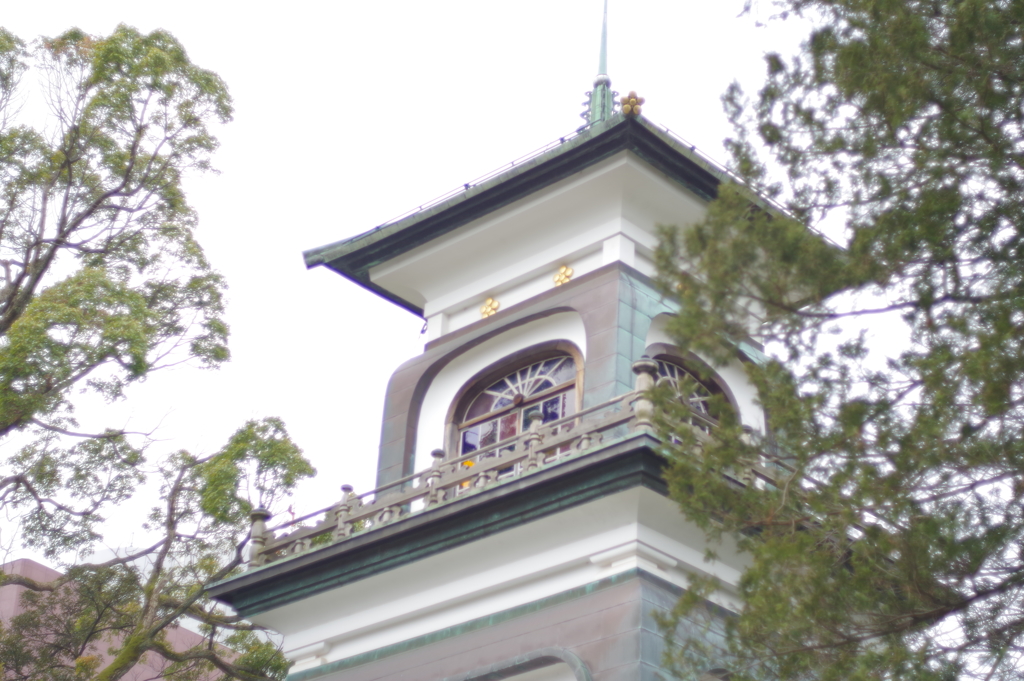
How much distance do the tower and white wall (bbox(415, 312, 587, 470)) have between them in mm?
26

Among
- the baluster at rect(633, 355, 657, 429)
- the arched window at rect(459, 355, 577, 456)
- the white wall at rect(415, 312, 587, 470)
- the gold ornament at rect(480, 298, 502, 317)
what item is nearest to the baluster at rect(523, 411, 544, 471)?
the baluster at rect(633, 355, 657, 429)

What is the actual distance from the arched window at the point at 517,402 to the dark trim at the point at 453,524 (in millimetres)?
1672

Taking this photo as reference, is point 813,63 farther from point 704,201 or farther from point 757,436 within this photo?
point 704,201

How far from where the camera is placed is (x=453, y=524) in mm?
12203

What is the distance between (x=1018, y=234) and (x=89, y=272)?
11456mm

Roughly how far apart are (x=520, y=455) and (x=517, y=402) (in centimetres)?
220

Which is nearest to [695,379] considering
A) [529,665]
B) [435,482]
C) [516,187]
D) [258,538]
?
[516,187]

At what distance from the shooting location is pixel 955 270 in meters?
8.16

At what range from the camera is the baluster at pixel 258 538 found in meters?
13.5

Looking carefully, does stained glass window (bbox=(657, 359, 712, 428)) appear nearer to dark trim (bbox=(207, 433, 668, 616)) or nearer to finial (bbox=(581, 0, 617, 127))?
dark trim (bbox=(207, 433, 668, 616))

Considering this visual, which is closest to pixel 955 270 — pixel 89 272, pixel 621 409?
pixel 621 409

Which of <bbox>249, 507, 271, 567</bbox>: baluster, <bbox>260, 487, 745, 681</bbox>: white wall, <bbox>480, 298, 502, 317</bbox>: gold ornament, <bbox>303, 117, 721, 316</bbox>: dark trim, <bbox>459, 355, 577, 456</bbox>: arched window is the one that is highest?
<bbox>303, 117, 721, 316</bbox>: dark trim

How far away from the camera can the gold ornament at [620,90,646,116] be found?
13477 millimetres

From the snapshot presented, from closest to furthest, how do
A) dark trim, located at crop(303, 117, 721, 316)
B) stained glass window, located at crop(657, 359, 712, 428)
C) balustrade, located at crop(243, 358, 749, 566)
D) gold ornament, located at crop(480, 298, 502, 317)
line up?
balustrade, located at crop(243, 358, 749, 566), dark trim, located at crop(303, 117, 721, 316), stained glass window, located at crop(657, 359, 712, 428), gold ornament, located at crop(480, 298, 502, 317)
